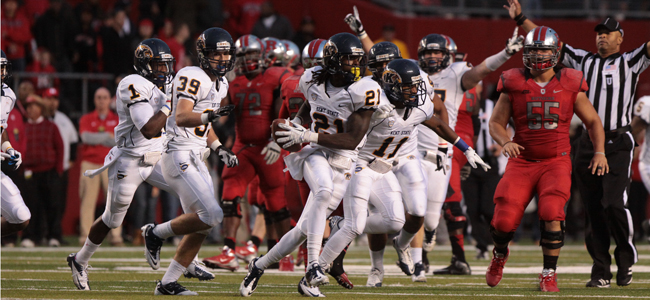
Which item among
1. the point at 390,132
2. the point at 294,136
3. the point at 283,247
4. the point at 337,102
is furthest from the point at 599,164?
the point at 283,247

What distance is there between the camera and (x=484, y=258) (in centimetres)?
1057

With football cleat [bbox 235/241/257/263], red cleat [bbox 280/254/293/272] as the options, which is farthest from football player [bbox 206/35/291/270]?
football cleat [bbox 235/241/257/263]

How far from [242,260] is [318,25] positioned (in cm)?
737

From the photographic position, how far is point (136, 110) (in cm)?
640

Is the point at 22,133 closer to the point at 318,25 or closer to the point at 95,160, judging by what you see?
the point at 95,160

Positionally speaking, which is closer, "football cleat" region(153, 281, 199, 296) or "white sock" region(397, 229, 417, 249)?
"football cleat" region(153, 281, 199, 296)

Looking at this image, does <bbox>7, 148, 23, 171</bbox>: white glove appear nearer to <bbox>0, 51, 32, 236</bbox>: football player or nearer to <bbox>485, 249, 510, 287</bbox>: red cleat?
<bbox>0, 51, 32, 236</bbox>: football player

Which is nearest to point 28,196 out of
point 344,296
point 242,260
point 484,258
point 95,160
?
point 95,160

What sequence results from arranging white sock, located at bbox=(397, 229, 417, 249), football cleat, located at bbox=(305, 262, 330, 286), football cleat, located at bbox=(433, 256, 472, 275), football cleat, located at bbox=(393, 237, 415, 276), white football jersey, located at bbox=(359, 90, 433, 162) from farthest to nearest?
football cleat, located at bbox=(433, 256, 472, 275) < football cleat, located at bbox=(393, 237, 415, 276) < white sock, located at bbox=(397, 229, 417, 249) < white football jersey, located at bbox=(359, 90, 433, 162) < football cleat, located at bbox=(305, 262, 330, 286)

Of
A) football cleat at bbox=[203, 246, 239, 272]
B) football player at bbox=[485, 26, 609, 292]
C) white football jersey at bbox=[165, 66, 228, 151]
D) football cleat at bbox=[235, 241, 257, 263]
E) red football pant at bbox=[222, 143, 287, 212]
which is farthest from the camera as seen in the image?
football cleat at bbox=[235, 241, 257, 263]

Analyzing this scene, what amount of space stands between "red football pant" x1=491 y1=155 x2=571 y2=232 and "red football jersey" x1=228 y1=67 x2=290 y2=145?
2765 millimetres

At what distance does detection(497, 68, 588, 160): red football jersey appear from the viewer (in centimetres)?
664

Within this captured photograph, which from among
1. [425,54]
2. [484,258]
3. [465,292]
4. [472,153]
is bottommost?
[484,258]

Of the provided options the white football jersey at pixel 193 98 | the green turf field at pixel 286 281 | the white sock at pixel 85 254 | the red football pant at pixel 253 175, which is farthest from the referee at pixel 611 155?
the white sock at pixel 85 254
